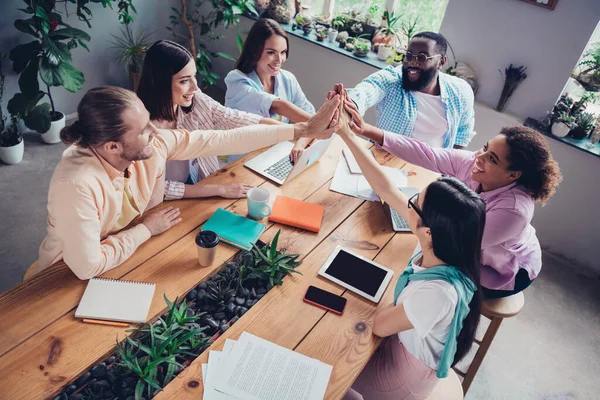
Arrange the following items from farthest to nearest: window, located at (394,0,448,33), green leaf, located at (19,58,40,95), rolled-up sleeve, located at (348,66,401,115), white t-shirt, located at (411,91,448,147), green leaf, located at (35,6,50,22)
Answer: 1. window, located at (394,0,448,33)
2. green leaf, located at (19,58,40,95)
3. green leaf, located at (35,6,50,22)
4. white t-shirt, located at (411,91,448,147)
5. rolled-up sleeve, located at (348,66,401,115)

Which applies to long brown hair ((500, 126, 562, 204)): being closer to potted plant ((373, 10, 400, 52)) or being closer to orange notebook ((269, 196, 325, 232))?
orange notebook ((269, 196, 325, 232))

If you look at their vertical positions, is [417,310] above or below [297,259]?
above

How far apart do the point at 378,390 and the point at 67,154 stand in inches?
51.3

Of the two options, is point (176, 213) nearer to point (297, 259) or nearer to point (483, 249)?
point (297, 259)

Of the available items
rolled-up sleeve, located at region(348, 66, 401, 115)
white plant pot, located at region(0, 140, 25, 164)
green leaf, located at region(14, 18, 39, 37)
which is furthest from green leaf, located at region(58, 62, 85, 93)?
rolled-up sleeve, located at region(348, 66, 401, 115)

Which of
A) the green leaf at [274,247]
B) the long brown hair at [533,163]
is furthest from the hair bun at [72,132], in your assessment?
the long brown hair at [533,163]

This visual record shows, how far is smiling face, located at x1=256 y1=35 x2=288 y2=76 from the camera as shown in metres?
2.47

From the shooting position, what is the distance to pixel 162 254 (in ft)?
5.23

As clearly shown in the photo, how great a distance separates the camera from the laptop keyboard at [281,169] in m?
2.06

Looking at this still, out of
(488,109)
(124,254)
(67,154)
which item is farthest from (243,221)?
(488,109)

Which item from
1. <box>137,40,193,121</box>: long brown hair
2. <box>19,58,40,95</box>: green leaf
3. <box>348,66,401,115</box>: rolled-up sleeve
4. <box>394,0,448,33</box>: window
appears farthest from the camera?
<box>394,0,448,33</box>: window

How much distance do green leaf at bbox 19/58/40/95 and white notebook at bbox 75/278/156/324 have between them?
226cm

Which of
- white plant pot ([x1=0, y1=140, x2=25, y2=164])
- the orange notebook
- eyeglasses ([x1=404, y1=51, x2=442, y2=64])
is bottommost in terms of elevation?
white plant pot ([x1=0, y1=140, x2=25, y2=164])

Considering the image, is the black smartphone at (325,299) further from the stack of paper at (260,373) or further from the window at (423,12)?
the window at (423,12)
